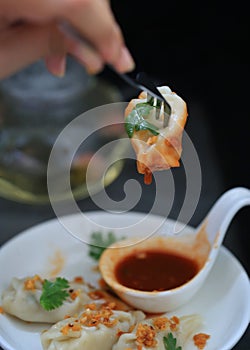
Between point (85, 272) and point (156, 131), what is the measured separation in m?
0.54

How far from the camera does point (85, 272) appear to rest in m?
1.74

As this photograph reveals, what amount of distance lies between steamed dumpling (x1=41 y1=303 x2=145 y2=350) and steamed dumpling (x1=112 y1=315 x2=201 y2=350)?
0.10 ft

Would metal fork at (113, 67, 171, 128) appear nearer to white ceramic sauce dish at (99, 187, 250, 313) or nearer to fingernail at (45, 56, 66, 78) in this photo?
fingernail at (45, 56, 66, 78)

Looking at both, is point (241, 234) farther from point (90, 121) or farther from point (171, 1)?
point (171, 1)

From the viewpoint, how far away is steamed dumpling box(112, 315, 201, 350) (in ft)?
4.66

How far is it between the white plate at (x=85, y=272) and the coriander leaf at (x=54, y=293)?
0.06 m

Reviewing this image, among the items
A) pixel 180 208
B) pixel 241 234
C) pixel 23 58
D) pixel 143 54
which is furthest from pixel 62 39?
pixel 143 54

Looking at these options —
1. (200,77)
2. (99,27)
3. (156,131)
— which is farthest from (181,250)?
(200,77)

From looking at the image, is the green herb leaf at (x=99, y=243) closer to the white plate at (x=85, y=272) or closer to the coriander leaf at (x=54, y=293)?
the white plate at (x=85, y=272)

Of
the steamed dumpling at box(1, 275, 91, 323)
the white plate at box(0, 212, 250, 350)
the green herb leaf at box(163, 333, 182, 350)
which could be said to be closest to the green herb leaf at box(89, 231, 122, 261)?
the white plate at box(0, 212, 250, 350)

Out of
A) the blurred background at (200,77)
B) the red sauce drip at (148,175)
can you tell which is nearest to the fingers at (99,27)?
the red sauce drip at (148,175)

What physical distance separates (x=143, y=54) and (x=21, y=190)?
93 centimetres

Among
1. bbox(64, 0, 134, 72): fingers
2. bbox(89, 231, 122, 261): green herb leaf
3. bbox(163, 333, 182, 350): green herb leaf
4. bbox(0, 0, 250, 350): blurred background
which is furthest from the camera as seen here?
bbox(0, 0, 250, 350): blurred background

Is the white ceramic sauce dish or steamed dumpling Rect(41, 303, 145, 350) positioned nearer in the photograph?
steamed dumpling Rect(41, 303, 145, 350)
